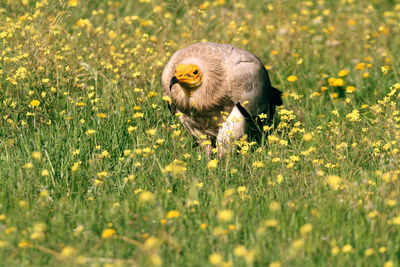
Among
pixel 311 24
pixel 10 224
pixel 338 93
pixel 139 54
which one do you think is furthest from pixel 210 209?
pixel 311 24

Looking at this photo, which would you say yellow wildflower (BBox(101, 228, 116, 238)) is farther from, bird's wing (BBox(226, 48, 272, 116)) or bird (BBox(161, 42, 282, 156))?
bird's wing (BBox(226, 48, 272, 116))

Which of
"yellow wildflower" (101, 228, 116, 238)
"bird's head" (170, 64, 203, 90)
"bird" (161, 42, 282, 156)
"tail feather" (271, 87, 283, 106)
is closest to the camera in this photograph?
"yellow wildflower" (101, 228, 116, 238)

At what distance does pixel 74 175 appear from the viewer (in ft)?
12.0

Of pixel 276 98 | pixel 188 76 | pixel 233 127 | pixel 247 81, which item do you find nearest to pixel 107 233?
pixel 188 76

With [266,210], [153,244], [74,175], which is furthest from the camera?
[74,175]

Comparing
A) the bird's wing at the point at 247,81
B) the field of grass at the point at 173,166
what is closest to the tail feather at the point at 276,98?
the field of grass at the point at 173,166

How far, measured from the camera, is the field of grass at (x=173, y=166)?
9.11 feet

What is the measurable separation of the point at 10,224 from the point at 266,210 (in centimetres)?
143

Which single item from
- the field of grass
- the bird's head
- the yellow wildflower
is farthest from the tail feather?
the yellow wildflower

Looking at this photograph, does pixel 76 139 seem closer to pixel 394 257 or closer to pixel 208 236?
pixel 208 236

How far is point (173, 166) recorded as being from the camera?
321cm

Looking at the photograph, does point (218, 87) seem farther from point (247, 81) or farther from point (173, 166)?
point (173, 166)

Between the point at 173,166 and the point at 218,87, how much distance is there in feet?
4.50

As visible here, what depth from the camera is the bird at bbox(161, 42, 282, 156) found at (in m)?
4.40
